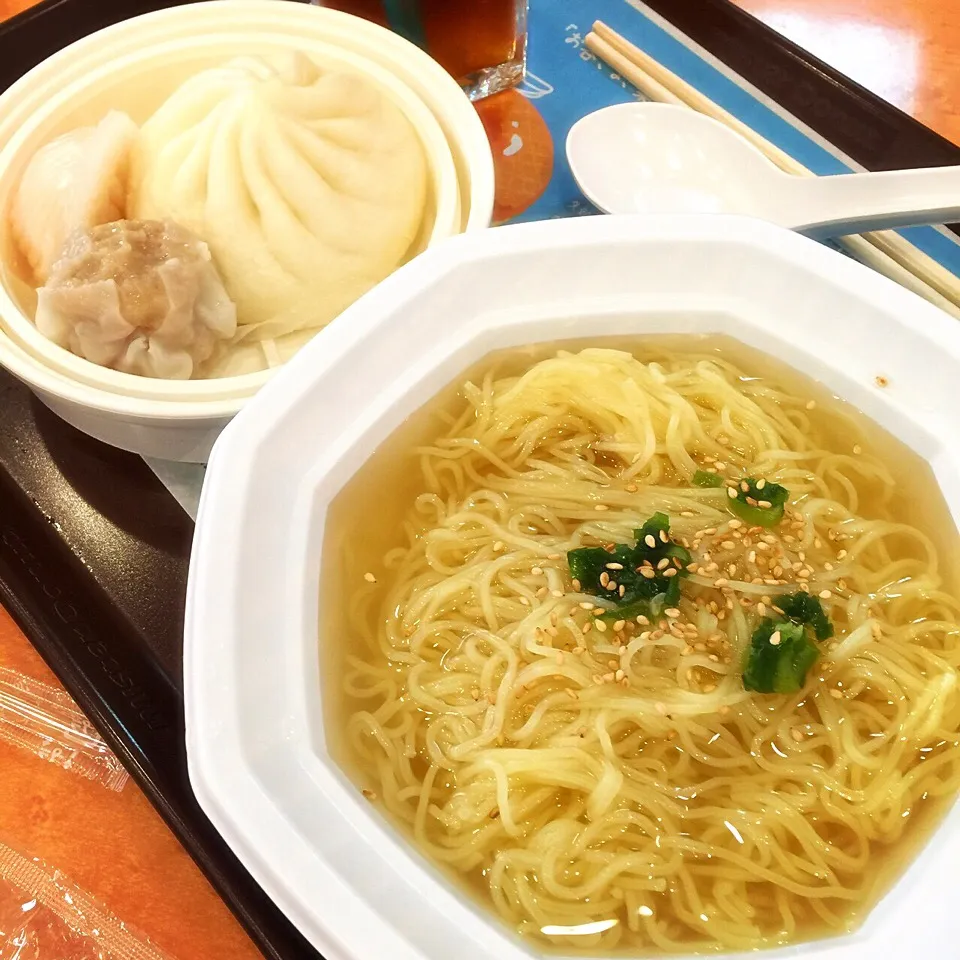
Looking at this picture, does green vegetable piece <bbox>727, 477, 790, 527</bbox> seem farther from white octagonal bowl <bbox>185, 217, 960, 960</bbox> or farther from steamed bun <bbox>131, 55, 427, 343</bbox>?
steamed bun <bbox>131, 55, 427, 343</bbox>

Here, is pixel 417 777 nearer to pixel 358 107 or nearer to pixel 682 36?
pixel 358 107

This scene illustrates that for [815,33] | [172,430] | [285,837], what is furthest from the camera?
[815,33]

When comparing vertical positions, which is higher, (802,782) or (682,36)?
(682,36)

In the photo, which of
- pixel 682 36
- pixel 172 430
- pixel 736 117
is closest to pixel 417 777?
pixel 172 430

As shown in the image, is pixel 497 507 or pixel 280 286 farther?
pixel 280 286

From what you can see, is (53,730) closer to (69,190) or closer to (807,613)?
(69,190)

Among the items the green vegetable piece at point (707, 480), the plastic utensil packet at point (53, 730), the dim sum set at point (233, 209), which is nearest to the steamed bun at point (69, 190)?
the dim sum set at point (233, 209)

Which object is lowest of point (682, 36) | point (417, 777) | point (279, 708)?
point (417, 777)

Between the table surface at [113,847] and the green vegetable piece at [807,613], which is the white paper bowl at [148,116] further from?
the green vegetable piece at [807,613]
